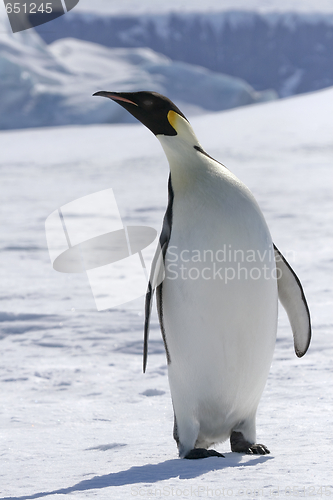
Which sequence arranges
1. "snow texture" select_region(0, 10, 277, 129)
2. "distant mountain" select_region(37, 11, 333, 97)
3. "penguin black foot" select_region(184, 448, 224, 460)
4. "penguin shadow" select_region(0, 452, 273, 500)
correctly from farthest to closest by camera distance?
"distant mountain" select_region(37, 11, 333, 97)
"snow texture" select_region(0, 10, 277, 129)
"penguin black foot" select_region(184, 448, 224, 460)
"penguin shadow" select_region(0, 452, 273, 500)

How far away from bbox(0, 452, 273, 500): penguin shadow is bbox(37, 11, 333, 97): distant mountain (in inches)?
2253

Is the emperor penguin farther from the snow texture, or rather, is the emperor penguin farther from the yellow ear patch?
the snow texture

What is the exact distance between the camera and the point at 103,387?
2203 mm

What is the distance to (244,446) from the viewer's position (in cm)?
149

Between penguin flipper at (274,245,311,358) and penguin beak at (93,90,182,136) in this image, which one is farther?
penguin flipper at (274,245,311,358)

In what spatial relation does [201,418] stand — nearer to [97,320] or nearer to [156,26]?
[97,320]

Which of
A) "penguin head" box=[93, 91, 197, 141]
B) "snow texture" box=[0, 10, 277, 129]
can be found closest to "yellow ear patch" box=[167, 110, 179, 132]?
"penguin head" box=[93, 91, 197, 141]

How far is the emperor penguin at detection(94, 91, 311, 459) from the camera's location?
1.44 meters

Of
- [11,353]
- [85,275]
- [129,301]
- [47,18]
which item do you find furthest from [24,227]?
[47,18]

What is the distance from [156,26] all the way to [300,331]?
60.8 metres

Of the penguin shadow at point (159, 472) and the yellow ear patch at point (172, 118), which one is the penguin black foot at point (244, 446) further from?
the yellow ear patch at point (172, 118)

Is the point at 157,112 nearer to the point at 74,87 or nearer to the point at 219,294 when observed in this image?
the point at 219,294

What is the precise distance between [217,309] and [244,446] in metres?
0.37

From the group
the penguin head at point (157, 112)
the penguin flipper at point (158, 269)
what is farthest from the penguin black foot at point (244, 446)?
the penguin head at point (157, 112)
